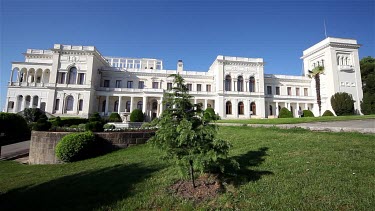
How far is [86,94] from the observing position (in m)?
33.4

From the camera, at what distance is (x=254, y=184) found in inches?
177

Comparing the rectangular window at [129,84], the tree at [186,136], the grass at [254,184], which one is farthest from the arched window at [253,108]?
the tree at [186,136]

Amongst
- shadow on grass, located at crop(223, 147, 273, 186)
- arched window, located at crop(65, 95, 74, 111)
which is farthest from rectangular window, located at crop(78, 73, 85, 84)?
shadow on grass, located at crop(223, 147, 273, 186)

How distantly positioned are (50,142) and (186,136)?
10.3 meters

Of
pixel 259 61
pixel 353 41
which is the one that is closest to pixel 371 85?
pixel 353 41

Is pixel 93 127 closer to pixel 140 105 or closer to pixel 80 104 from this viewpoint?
pixel 80 104

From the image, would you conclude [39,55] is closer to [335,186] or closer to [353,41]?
[335,186]

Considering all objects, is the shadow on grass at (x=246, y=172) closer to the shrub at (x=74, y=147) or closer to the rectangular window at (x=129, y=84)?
the shrub at (x=74, y=147)

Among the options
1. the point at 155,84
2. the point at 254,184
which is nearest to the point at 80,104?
the point at 155,84

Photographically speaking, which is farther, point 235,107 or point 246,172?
point 235,107

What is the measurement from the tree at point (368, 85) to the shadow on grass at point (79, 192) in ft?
132

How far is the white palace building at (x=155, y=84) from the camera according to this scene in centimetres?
3331

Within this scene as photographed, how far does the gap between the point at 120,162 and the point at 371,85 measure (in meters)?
46.8

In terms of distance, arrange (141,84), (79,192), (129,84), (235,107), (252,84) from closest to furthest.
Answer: (79,192) → (235,107) → (252,84) → (129,84) → (141,84)
